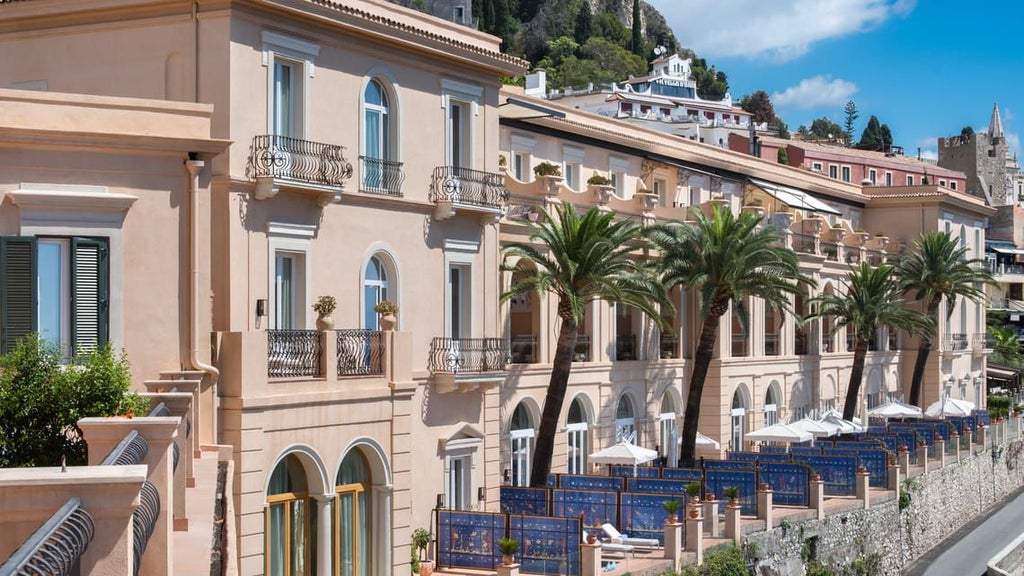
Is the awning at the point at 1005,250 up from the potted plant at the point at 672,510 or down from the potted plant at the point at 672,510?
up

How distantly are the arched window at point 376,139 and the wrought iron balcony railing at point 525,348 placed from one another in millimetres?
12767

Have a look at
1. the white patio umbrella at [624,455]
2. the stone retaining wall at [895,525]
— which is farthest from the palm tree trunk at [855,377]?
the white patio umbrella at [624,455]

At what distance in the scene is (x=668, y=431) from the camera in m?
46.2

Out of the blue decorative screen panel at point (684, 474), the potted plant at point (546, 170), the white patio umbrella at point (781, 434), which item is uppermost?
the potted plant at point (546, 170)

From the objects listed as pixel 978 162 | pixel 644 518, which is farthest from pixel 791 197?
pixel 978 162

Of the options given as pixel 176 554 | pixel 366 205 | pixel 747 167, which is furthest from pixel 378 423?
pixel 747 167

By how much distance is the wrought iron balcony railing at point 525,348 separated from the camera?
39.5 m

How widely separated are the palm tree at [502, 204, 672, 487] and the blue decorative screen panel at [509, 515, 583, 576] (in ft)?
23.0

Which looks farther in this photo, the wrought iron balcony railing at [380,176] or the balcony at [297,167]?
the wrought iron balcony railing at [380,176]

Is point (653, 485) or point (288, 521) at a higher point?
point (288, 521)

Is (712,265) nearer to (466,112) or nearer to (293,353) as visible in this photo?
(466,112)

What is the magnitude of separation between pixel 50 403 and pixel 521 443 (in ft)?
78.9

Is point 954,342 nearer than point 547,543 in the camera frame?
No

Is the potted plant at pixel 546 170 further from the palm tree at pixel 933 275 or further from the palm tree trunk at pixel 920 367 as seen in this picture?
the palm tree trunk at pixel 920 367
